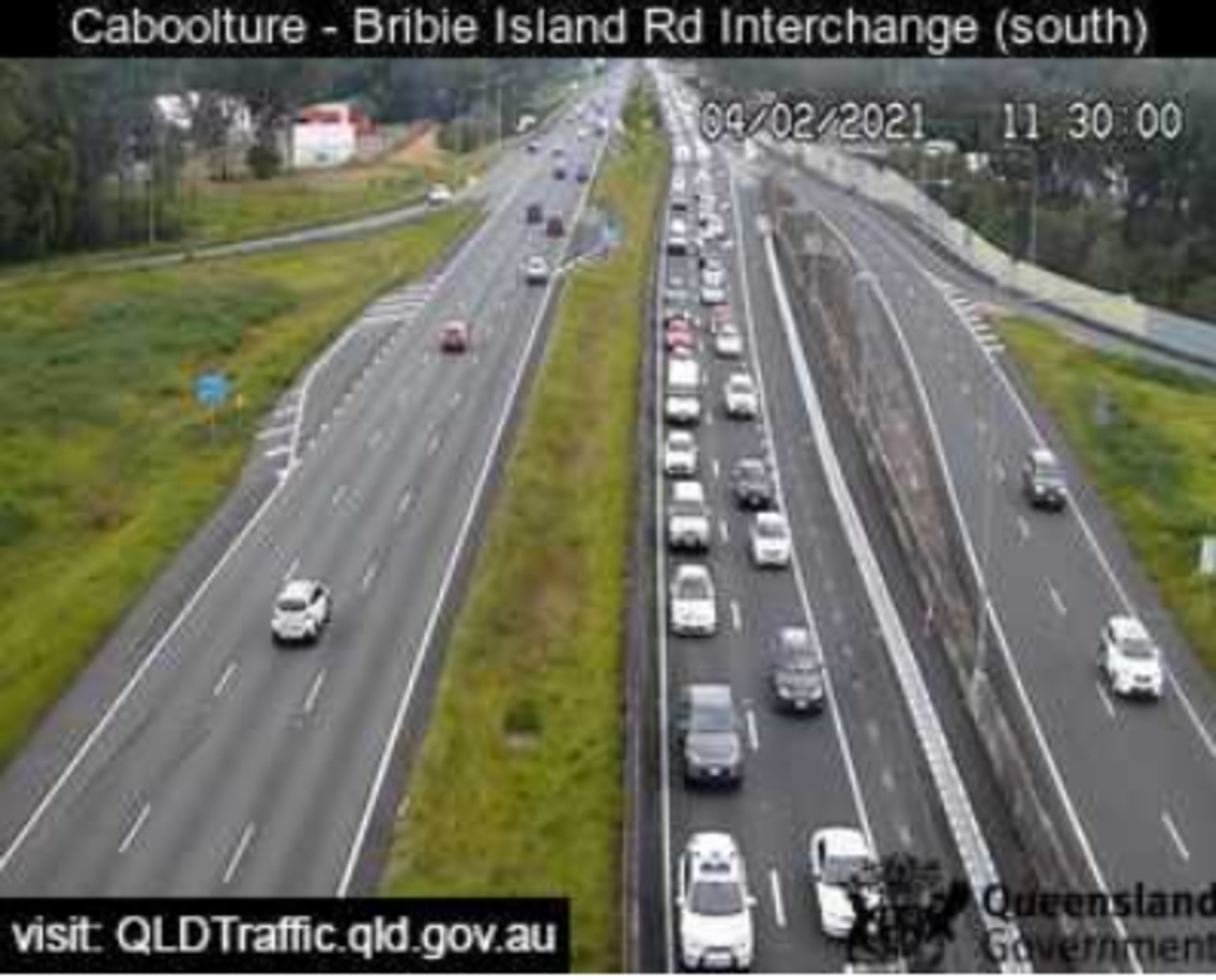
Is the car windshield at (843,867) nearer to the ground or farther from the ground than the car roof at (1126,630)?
nearer to the ground

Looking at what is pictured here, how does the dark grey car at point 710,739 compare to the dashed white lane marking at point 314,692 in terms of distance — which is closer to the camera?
the dark grey car at point 710,739

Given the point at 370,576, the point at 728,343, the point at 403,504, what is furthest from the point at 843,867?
the point at 728,343

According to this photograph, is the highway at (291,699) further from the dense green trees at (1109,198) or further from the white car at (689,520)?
the dense green trees at (1109,198)

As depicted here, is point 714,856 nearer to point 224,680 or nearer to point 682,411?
point 224,680

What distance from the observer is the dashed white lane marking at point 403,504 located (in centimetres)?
5572

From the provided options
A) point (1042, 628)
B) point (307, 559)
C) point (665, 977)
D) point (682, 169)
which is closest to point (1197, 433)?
point (1042, 628)

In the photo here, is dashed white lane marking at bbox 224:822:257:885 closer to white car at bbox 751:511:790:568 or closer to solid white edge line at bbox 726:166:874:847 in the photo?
solid white edge line at bbox 726:166:874:847

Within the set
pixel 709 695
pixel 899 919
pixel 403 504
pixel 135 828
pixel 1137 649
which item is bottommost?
pixel 135 828

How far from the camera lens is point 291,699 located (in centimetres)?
4309

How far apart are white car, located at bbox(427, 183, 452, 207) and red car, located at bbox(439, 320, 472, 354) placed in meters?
42.2

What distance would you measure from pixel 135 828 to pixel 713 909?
36.2ft

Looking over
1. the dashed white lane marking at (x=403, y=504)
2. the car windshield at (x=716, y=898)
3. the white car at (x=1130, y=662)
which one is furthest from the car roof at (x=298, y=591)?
the white car at (x=1130, y=662)

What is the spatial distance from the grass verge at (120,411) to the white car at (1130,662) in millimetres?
22829

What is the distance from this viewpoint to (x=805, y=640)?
4644 cm
